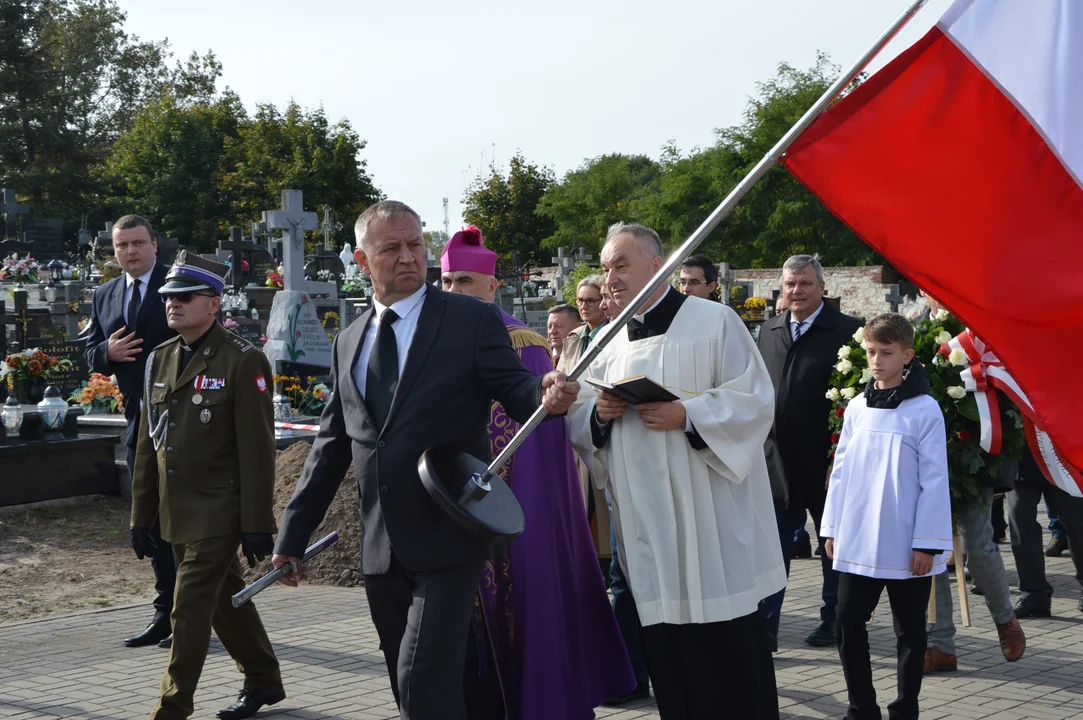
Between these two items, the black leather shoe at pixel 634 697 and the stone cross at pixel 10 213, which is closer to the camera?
the black leather shoe at pixel 634 697

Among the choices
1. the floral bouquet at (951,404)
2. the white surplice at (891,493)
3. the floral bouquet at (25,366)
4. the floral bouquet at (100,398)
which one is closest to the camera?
the white surplice at (891,493)

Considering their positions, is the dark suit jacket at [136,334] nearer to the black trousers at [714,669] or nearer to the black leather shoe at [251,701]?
the black leather shoe at [251,701]

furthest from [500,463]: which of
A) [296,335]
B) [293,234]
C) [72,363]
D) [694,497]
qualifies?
[293,234]

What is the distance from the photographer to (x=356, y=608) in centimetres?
770

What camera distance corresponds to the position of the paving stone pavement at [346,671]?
542 cm

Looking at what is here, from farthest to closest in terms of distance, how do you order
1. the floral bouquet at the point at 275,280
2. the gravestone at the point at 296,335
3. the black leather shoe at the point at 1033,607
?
the floral bouquet at the point at 275,280 < the gravestone at the point at 296,335 < the black leather shoe at the point at 1033,607

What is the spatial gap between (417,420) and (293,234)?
46.4 ft

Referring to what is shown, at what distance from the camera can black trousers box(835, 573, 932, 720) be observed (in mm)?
4766

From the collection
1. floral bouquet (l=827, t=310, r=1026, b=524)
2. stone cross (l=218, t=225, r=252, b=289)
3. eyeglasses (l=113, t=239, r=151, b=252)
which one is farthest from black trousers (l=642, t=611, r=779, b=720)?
stone cross (l=218, t=225, r=252, b=289)

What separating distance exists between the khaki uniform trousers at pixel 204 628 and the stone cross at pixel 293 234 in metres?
11.9

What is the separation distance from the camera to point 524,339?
209 inches

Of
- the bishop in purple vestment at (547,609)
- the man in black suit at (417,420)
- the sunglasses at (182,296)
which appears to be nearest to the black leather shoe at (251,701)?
the bishop in purple vestment at (547,609)

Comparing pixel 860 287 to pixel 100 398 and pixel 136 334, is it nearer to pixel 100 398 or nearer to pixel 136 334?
pixel 100 398

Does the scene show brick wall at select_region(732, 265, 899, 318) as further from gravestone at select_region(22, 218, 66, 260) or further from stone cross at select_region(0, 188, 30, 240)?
stone cross at select_region(0, 188, 30, 240)
